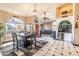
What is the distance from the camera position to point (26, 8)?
207 centimetres

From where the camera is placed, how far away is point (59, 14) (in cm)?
216

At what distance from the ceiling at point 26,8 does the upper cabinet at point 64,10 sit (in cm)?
10

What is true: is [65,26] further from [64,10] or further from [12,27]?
[12,27]

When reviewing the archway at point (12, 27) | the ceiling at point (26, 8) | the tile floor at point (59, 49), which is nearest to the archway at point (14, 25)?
the archway at point (12, 27)

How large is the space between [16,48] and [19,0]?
1050 mm

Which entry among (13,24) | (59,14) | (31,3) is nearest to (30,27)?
(13,24)

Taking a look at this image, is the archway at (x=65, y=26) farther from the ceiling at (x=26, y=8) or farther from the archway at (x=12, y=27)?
the archway at (x=12, y=27)

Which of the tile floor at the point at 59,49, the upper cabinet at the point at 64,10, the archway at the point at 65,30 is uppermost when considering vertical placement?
the upper cabinet at the point at 64,10

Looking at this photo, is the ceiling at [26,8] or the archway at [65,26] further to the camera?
the archway at [65,26]

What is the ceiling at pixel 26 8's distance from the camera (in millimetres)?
2027

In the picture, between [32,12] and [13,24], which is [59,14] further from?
[13,24]

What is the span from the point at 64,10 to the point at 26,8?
0.86m

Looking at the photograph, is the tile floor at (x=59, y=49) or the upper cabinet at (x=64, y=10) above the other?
the upper cabinet at (x=64, y=10)

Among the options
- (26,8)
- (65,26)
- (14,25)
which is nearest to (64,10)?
(65,26)
